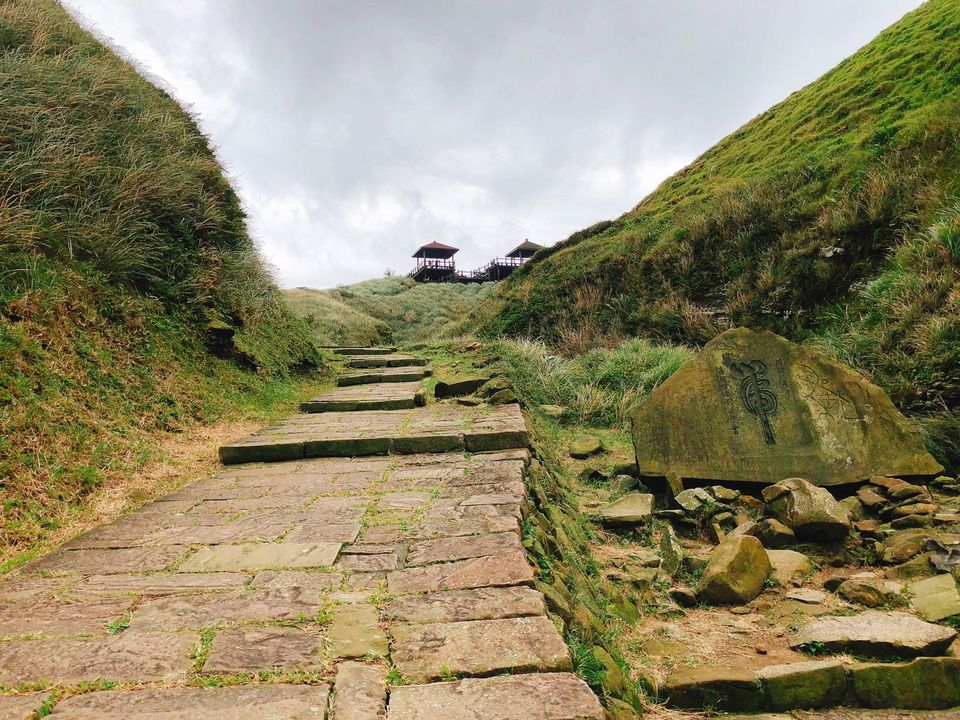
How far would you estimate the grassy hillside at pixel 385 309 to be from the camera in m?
18.1

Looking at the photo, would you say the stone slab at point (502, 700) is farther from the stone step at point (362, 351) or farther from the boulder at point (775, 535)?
the stone step at point (362, 351)

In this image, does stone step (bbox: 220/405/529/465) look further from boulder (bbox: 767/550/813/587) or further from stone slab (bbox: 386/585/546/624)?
stone slab (bbox: 386/585/546/624)

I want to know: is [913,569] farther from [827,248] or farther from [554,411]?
[827,248]

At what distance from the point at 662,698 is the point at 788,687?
46 cm

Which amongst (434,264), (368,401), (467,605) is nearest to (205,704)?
(467,605)

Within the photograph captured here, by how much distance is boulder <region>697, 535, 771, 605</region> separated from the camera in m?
2.87

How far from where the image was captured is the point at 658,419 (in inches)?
187

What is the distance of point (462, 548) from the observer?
2.38 m

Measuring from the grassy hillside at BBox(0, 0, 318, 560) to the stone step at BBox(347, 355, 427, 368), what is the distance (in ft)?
6.20

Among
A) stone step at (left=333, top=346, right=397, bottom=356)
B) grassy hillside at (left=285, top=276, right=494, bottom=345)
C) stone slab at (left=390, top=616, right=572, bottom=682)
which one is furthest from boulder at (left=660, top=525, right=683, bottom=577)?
grassy hillside at (left=285, top=276, right=494, bottom=345)

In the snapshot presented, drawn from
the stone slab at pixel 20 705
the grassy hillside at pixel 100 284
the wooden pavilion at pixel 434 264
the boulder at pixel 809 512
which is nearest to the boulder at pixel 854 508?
the boulder at pixel 809 512

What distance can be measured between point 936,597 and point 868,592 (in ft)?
0.88

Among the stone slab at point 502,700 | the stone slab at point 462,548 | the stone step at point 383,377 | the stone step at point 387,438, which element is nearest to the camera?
the stone slab at point 502,700

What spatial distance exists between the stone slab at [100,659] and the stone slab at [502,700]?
0.74 meters
